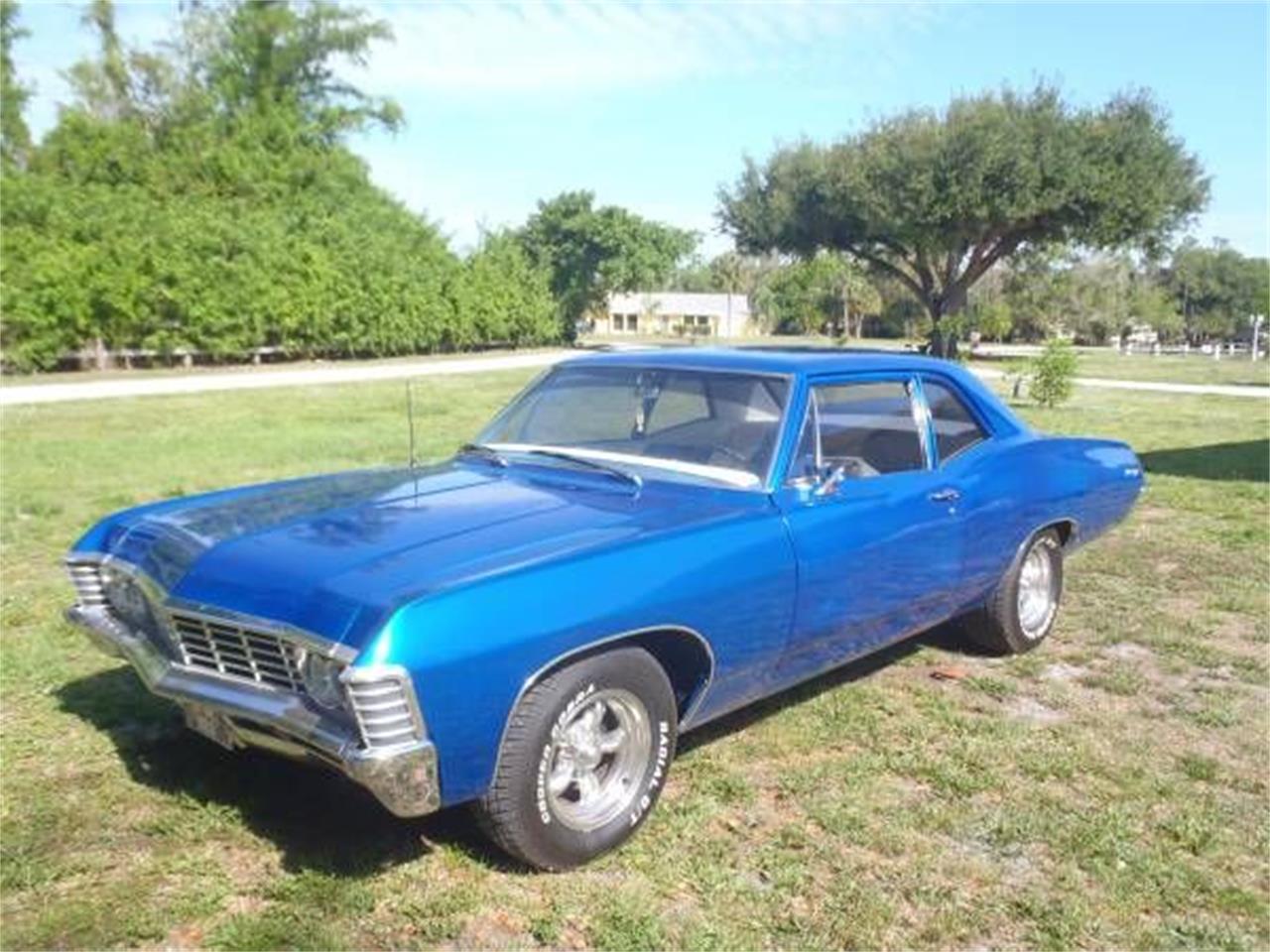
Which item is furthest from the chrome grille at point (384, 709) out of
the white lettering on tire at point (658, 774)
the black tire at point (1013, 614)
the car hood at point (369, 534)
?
the black tire at point (1013, 614)

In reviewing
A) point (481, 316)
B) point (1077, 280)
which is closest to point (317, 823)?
point (481, 316)

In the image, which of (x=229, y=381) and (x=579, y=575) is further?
(x=229, y=381)

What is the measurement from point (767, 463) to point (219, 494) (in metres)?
1.96

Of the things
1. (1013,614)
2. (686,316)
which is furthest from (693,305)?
(1013,614)

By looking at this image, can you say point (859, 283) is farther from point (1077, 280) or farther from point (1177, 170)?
point (1177, 170)

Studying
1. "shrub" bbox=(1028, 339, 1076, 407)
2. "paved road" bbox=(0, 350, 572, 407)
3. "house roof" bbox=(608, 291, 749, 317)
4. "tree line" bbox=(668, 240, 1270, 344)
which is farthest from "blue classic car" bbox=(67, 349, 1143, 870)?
"house roof" bbox=(608, 291, 749, 317)

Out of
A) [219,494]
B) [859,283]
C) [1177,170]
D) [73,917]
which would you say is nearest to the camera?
[73,917]

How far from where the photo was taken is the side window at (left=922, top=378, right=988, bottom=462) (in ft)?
15.5

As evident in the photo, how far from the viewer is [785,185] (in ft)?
141

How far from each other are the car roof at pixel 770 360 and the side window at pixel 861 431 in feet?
0.31

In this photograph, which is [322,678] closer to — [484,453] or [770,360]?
[484,453]

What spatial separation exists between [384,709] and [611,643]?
72cm

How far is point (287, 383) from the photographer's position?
22047 millimetres

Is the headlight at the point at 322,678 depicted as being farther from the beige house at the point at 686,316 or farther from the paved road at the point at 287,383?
the beige house at the point at 686,316
